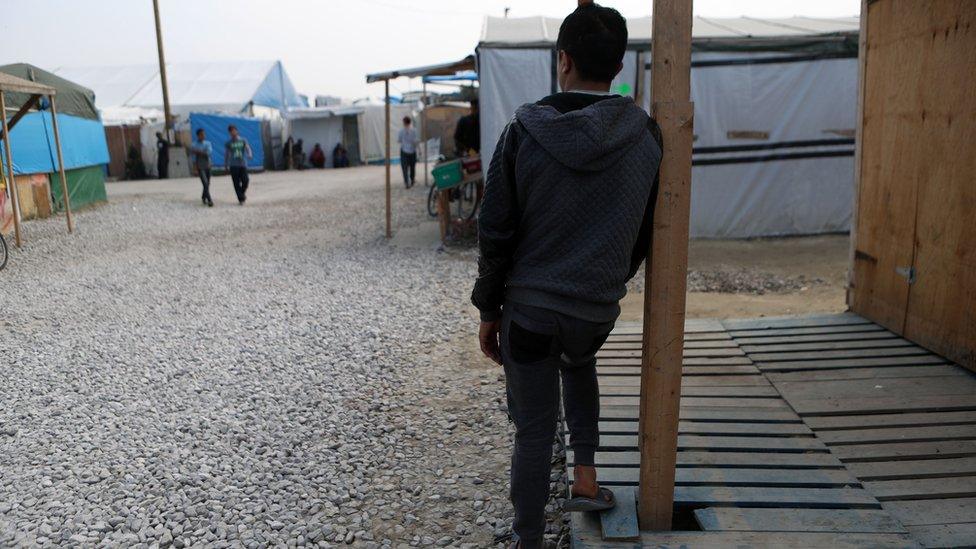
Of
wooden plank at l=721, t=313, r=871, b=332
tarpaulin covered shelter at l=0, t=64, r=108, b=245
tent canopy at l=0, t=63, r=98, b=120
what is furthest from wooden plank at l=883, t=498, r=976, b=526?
tent canopy at l=0, t=63, r=98, b=120

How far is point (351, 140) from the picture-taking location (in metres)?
26.5

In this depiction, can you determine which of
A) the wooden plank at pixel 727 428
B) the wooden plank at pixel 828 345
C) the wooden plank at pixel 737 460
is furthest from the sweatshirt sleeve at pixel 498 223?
the wooden plank at pixel 828 345

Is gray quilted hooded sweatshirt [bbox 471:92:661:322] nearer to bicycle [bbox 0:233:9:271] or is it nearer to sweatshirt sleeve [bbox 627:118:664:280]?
sweatshirt sleeve [bbox 627:118:664:280]

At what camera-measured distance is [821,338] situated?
4.21 m

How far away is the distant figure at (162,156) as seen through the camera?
2148 centimetres

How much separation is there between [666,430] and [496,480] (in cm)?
109

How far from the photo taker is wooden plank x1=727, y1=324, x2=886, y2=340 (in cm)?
432

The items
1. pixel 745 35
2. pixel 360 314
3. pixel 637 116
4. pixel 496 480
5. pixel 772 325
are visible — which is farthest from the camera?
pixel 745 35

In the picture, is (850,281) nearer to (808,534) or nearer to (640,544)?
(808,534)

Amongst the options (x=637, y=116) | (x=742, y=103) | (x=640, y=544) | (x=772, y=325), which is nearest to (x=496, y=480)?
(x=640, y=544)

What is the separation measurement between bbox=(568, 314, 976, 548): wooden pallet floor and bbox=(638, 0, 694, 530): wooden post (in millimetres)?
219

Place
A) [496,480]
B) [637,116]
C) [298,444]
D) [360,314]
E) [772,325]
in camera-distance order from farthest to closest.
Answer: [360,314], [772,325], [298,444], [496,480], [637,116]

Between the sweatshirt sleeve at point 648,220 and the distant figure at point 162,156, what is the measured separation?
22.2 metres

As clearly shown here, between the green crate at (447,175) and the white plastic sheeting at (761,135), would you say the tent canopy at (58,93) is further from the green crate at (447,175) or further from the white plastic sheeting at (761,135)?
the white plastic sheeting at (761,135)
